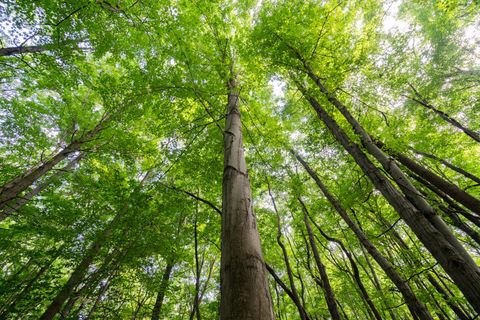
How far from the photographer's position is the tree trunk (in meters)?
0.97

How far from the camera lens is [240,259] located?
1.20 m

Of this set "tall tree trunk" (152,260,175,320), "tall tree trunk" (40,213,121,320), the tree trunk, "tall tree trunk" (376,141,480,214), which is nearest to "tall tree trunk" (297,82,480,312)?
"tall tree trunk" (376,141,480,214)

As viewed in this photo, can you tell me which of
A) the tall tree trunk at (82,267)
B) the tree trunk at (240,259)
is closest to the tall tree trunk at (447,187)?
the tree trunk at (240,259)

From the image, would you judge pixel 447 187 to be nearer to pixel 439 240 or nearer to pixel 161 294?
pixel 439 240

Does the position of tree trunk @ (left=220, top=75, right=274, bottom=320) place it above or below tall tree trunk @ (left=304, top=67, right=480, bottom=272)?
A: below

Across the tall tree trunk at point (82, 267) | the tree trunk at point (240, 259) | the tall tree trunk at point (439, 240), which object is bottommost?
the tree trunk at point (240, 259)

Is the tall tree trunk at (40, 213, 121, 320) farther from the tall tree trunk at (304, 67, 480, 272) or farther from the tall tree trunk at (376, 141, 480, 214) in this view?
the tall tree trunk at (376, 141, 480, 214)

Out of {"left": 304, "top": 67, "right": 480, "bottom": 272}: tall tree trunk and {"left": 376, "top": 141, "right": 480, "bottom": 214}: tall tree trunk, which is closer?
{"left": 304, "top": 67, "right": 480, "bottom": 272}: tall tree trunk

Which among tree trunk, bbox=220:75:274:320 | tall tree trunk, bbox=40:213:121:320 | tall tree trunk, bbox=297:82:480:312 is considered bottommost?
tree trunk, bbox=220:75:274:320

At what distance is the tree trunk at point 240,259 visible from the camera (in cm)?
97

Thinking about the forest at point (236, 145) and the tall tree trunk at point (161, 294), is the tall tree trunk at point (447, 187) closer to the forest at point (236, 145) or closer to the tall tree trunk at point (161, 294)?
the forest at point (236, 145)

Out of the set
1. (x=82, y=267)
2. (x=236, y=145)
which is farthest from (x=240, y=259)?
(x=82, y=267)

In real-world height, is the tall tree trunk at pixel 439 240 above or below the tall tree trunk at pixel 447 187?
below

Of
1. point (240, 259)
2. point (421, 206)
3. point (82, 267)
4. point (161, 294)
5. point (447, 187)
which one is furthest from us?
point (161, 294)
